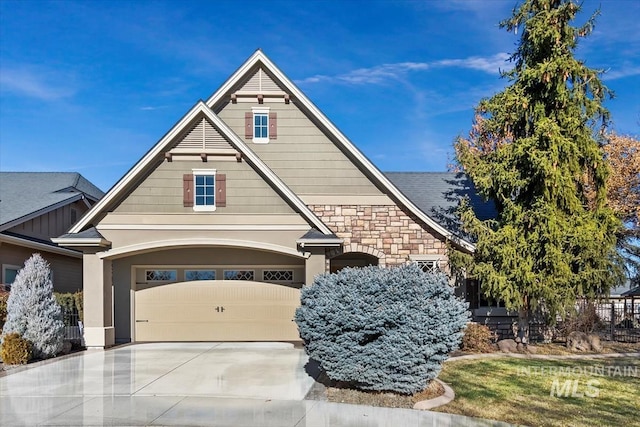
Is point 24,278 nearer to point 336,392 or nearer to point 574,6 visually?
point 336,392

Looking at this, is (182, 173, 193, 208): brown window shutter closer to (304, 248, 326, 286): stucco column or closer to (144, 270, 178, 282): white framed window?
(144, 270, 178, 282): white framed window

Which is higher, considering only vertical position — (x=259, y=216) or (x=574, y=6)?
(x=574, y=6)

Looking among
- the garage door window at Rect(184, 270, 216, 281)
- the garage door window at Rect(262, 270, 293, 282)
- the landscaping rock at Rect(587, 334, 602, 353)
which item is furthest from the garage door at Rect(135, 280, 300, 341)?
the landscaping rock at Rect(587, 334, 602, 353)

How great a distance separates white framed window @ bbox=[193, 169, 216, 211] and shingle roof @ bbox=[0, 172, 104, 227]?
654 cm

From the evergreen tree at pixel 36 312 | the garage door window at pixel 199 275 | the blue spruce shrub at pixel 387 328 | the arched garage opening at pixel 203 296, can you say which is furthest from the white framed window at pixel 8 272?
the blue spruce shrub at pixel 387 328

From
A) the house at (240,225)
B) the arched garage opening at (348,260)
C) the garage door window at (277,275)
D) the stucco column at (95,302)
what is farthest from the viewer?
the arched garage opening at (348,260)

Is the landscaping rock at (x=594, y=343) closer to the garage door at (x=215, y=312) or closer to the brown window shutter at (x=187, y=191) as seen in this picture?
the garage door at (x=215, y=312)

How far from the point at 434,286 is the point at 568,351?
716 cm

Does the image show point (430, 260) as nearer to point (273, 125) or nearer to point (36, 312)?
point (273, 125)

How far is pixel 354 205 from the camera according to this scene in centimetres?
1566

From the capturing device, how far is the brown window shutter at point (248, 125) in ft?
53.2

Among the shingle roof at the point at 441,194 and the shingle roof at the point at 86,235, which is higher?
the shingle roof at the point at 441,194

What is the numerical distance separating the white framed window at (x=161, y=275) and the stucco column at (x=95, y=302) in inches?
64.1

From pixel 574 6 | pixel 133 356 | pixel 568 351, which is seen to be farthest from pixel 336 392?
pixel 574 6
